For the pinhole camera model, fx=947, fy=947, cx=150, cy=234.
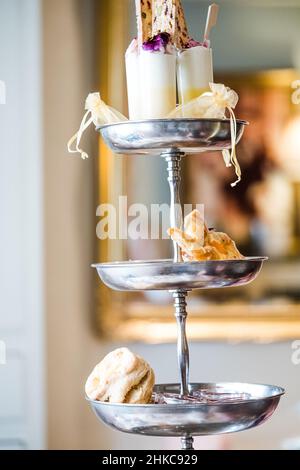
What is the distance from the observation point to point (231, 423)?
1.23 m

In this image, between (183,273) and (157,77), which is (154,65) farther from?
(183,273)

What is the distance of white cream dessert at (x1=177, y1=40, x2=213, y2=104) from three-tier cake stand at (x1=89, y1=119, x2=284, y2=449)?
2.3 inches

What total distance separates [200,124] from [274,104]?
7.95ft

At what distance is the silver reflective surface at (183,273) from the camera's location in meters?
1.27

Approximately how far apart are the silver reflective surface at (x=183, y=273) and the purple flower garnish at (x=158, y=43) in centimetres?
30

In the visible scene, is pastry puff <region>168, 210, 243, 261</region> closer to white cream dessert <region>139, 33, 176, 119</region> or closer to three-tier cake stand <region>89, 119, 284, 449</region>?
three-tier cake stand <region>89, 119, 284, 449</region>

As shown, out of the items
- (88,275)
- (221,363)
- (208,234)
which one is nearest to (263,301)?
(221,363)

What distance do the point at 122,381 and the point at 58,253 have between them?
7.44 ft

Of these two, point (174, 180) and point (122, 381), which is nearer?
point (122, 381)

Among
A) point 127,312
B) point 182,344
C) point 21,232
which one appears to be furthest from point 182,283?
point 127,312

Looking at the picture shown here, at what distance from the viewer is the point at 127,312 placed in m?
3.61

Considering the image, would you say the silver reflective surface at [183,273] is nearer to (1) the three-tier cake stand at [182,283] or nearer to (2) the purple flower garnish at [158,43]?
(1) the three-tier cake stand at [182,283]

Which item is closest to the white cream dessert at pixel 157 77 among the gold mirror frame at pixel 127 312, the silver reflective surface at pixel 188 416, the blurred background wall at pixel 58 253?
the silver reflective surface at pixel 188 416

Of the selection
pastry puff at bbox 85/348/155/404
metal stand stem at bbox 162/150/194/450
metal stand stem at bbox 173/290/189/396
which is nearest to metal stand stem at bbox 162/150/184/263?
metal stand stem at bbox 162/150/194/450
